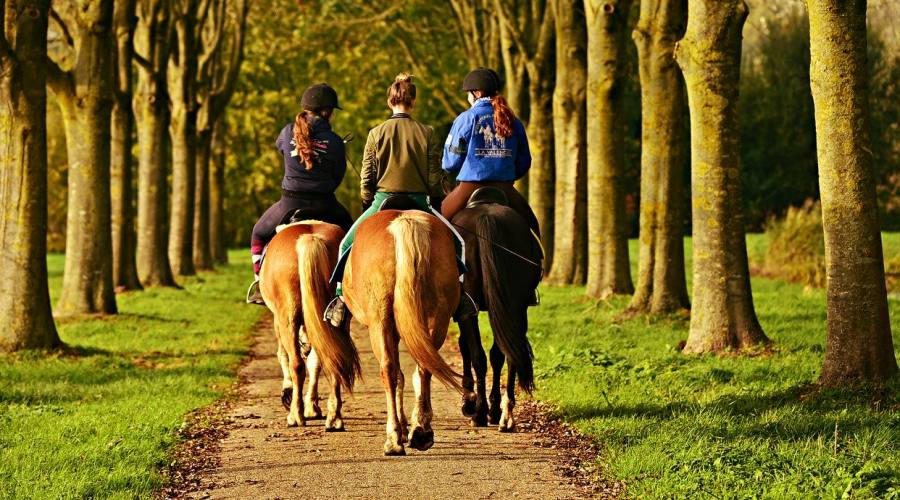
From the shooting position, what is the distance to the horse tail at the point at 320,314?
9180mm

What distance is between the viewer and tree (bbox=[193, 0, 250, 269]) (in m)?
30.2

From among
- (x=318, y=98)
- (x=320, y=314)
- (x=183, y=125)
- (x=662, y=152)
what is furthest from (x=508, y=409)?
(x=183, y=125)

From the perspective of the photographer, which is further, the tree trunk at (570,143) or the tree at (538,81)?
the tree at (538,81)

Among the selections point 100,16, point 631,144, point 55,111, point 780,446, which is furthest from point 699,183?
point 55,111

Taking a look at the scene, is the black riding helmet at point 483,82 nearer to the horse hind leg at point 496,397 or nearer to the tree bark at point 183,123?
the horse hind leg at point 496,397

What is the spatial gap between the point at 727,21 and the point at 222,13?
63.6ft

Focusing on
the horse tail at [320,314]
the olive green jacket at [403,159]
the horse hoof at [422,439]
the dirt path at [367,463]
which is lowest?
the dirt path at [367,463]

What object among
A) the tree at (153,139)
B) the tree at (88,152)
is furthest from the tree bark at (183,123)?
the tree at (88,152)

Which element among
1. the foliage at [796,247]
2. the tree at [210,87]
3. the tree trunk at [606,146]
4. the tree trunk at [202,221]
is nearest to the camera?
the tree trunk at [606,146]

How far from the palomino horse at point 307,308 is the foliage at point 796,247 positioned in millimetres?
17079

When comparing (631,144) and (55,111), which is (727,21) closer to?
(631,144)

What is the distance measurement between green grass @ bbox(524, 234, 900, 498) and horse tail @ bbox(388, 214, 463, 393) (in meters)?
1.31

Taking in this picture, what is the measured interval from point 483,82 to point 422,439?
3.09 meters

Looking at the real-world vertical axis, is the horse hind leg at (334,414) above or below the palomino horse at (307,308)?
below
